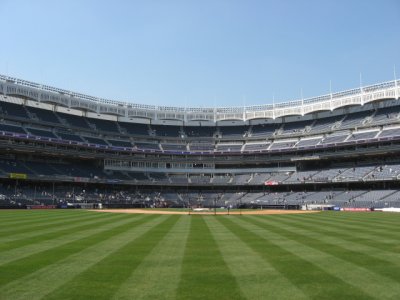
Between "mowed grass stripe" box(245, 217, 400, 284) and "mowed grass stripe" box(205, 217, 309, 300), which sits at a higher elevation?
"mowed grass stripe" box(205, 217, 309, 300)

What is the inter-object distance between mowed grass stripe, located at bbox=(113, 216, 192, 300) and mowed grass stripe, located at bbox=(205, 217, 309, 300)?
6.35 feet

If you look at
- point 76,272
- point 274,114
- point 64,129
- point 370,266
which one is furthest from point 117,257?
point 274,114

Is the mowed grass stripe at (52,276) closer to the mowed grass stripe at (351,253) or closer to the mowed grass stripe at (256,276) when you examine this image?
the mowed grass stripe at (256,276)

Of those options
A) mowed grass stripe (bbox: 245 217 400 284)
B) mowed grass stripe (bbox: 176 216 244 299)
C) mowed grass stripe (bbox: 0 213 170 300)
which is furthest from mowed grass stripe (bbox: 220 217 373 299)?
mowed grass stripe (bbox: 0 213 170 300)

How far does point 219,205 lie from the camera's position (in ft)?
289

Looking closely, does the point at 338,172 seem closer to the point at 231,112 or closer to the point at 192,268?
the point at 231,112

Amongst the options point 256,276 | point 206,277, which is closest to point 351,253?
point 256,276

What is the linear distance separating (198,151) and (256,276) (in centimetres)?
8785

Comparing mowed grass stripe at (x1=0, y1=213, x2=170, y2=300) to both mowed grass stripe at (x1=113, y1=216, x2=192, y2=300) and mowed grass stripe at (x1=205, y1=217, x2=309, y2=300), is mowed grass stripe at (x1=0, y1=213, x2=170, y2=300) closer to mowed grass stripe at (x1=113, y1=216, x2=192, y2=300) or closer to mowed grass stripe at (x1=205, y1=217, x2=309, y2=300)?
mowed grass stripe at (x1=113, y1=216, x2=192, y2=300)

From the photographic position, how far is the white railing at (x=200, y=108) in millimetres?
79625

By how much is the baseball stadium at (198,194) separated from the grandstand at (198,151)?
1.17 feet

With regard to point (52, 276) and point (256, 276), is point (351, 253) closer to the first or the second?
point (256, 276)

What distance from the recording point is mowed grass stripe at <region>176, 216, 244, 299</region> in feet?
33.3

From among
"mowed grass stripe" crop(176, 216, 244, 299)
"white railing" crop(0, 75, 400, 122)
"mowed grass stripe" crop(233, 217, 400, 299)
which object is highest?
"white railing" crop(0, 75, 400, 122)
